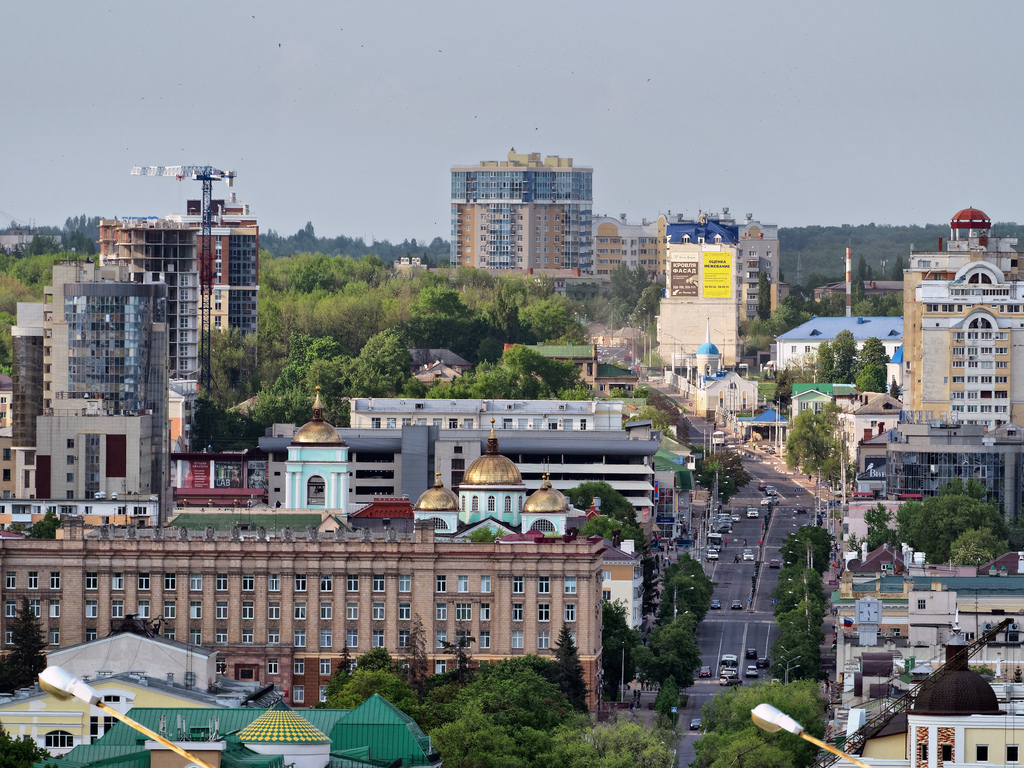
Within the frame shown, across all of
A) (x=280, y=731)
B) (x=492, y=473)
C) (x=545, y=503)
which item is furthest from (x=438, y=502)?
(x=280, y=731)

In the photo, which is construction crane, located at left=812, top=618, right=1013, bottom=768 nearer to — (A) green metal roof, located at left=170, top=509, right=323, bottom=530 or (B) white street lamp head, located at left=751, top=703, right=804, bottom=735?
(B) white street lamp head, located at left=751, top=703, right=804, bottom=735

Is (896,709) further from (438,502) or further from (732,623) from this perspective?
(732,623)

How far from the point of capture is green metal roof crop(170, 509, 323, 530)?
531ft

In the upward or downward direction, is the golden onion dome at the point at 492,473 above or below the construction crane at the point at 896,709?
above

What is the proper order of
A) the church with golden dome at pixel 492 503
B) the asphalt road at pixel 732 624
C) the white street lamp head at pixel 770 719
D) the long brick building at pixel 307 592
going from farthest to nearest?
1. the church with golden dome at pixel 492 503
2. the long brick building at pixel 307 592
3. the asphalt road at pixel 732 624
4. the white street lamp head at pixel 770 719

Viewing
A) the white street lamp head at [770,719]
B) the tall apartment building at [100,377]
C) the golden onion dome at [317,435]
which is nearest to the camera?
the white street lamp head at [770,719]

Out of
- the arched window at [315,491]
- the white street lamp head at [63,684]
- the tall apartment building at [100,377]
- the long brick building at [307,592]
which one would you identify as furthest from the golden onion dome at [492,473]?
the white street lamp head at [63,684]

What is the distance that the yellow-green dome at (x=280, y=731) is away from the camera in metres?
85.6

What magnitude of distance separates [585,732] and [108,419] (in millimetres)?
87235

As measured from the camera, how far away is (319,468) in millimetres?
169625

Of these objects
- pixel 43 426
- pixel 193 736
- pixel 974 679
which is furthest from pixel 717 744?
pixel 43 426

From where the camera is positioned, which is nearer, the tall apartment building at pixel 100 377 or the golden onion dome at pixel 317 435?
the golden onion dome at pixel 317 435

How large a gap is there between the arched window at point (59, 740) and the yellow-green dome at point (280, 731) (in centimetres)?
1255

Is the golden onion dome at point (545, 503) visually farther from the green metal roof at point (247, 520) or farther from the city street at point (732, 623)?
the green metal roof at point (247, 520)
